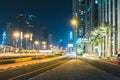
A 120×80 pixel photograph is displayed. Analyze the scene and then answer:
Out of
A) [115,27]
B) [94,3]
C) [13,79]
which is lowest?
[13,79]

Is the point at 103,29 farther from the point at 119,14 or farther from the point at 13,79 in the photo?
the point at 13,79

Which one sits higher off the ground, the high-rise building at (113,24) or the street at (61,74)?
the high-rise building at (113,24)

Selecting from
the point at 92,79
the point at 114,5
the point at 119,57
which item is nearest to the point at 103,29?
the point at 114,5

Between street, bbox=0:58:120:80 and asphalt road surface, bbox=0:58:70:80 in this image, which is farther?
asphalt road surface, bbox=0:58:70:80

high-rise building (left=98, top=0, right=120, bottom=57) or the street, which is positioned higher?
high-rise building (left=98, top=0, right=120, bottom=57)

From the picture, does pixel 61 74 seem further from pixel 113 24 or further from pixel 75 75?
pixel 113 24

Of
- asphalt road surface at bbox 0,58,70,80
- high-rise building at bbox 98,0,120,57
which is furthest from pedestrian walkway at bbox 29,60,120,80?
high-rise building at bbox 98,0,120,57

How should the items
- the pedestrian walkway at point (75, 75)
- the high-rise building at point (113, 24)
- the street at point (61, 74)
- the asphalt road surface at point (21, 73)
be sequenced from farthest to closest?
the high-rise building at point (113, 24), the asphalt road surface at point (21, 73), the street at point (61, 74), the pedestrian walkway at point (75, 75)

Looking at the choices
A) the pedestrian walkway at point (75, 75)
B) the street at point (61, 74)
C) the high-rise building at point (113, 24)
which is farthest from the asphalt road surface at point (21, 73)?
the high-rise building at point (113, 24)

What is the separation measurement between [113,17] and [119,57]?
35.7 meters

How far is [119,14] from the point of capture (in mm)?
97875

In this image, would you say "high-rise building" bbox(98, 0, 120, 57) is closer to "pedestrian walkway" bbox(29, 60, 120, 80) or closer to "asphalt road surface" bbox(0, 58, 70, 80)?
"asphalt road surface" bbox(0, 58, 70, 80)

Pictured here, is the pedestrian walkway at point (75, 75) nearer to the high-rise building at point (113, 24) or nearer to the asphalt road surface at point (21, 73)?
the asphalt road surface at point (21, 73)

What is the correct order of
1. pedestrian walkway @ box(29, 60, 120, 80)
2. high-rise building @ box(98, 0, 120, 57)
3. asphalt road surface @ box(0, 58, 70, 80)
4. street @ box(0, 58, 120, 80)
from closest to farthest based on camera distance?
1. pedestrian walkway @ box(29, 60, 120, 80)
2. street @ box(0, 58, 120, 80)
3. asphalt road surface @ box(0, 58, 70, 80)
4. high-rise building @ box(98, 0, 120, 57)
